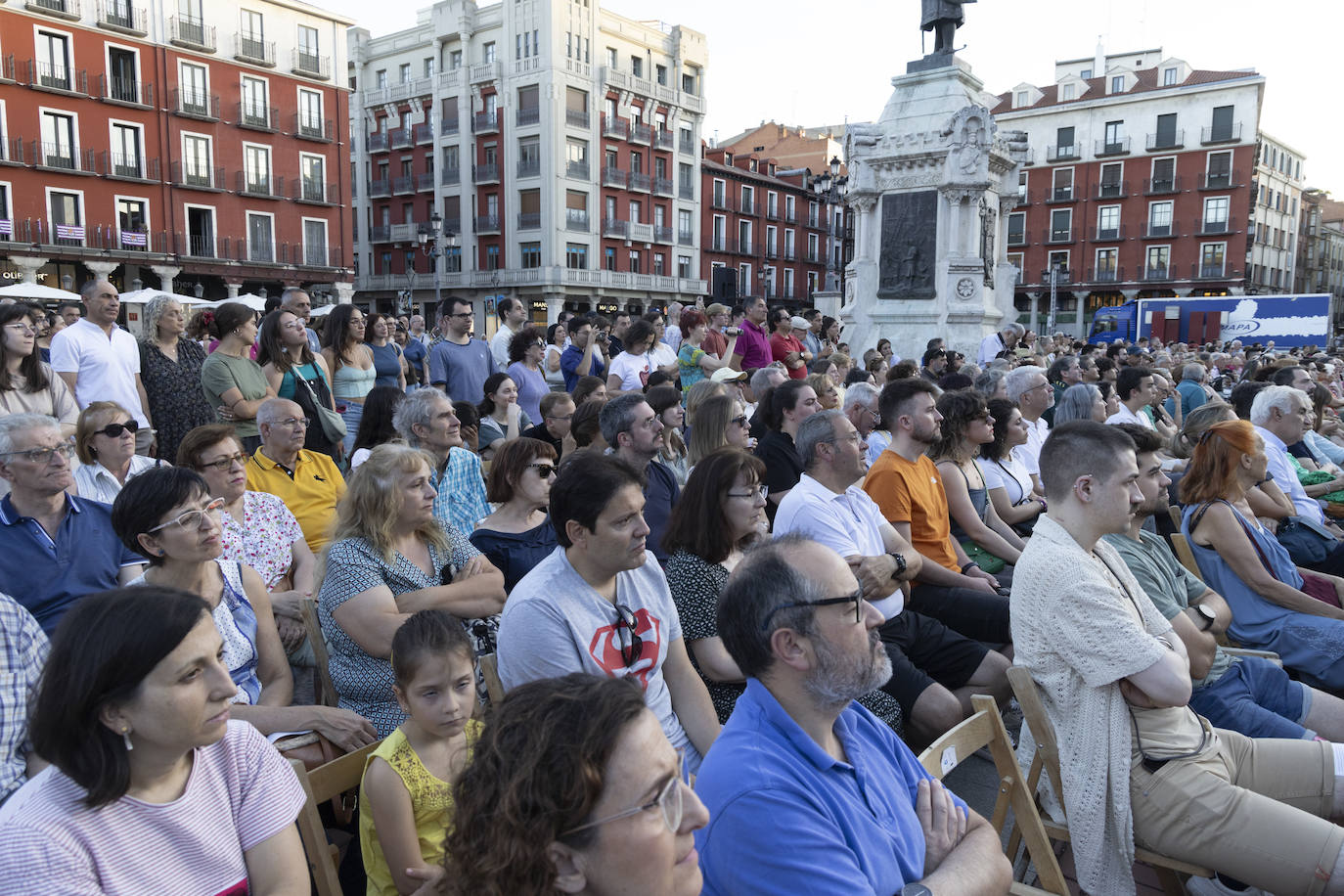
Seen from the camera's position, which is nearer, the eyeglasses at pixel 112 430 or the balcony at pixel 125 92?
the eyeglasses at pixel 112 430

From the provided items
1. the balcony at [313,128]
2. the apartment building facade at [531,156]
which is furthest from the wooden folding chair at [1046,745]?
the balcony at [313,128]

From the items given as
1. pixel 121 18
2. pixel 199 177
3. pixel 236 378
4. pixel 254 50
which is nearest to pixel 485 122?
pixel 254 50

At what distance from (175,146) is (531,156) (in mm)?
15444

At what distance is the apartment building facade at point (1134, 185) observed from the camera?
48.4 meters

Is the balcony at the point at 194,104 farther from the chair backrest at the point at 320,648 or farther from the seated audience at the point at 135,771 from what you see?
the seated audience at the point at 135,771

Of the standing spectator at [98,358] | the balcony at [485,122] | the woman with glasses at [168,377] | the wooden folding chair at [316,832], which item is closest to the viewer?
the wooden folding chair at [316,832]

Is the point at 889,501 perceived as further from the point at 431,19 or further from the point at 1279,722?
the point at 431,19

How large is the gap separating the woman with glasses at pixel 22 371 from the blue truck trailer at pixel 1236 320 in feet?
94.8

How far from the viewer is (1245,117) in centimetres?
4797

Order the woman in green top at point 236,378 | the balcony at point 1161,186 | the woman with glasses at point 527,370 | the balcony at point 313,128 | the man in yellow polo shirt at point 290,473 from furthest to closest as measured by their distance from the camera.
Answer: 1. the balcony at point 1161,186
2. the balcony at point 313,128
3. the woman with glasses at point 527,370
4. the woman in green top at point 236,378
5. the man in yellow polo shirt at point 290,473

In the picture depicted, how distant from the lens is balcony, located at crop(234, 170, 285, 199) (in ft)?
109

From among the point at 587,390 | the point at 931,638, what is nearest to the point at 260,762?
the point at 931,638

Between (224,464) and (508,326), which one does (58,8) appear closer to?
(508,326)

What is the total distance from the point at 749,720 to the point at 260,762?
1182mm
